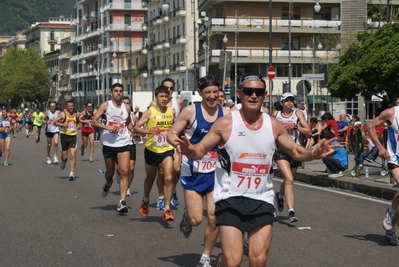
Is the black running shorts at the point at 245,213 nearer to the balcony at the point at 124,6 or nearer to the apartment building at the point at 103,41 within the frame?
the apartment building at the point at 103,41

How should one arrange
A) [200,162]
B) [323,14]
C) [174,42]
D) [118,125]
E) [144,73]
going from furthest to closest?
[144,73] → [174,42] → [323,14] → [118,125] → [200,162]

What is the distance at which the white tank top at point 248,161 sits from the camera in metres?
6.54

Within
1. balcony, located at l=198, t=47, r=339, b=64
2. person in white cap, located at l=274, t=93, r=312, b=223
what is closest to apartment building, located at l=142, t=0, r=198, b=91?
balcony, located at l=198, t=47, r=339, b=64

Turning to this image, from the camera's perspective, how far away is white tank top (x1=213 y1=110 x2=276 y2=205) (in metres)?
6.54

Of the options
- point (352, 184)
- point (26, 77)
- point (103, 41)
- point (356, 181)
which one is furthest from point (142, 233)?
point (26, 77)

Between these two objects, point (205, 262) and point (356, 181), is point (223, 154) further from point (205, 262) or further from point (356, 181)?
point (356, 181)

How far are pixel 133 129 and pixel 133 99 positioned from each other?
44.9 meters

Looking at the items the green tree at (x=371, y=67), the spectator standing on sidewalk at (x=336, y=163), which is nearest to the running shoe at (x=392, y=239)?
the spectator standing on sidewalk at (x=336, y=163)

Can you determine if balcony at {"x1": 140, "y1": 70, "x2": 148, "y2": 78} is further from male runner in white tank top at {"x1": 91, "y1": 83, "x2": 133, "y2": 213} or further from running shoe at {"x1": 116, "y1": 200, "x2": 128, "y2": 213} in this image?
running shoe at {"x1": 116, "y1": 200, "x2": 128, "y2": 213}

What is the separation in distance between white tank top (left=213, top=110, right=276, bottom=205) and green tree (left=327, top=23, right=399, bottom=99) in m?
37.8

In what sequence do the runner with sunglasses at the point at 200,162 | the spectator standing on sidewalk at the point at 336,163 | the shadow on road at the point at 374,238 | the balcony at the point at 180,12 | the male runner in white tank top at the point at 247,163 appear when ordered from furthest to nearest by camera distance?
the balcony at the point at 180,12 < the spectator standing on sidewalk at the point at 336,163 < the shadow on road at the point at 374,238 < the runner with sunglasses at the point at 200,162 < the male runner in white tank top at the point at 247,163

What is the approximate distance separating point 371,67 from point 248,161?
3913cm

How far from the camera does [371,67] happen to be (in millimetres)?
44562

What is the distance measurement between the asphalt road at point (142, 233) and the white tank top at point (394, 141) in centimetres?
102
